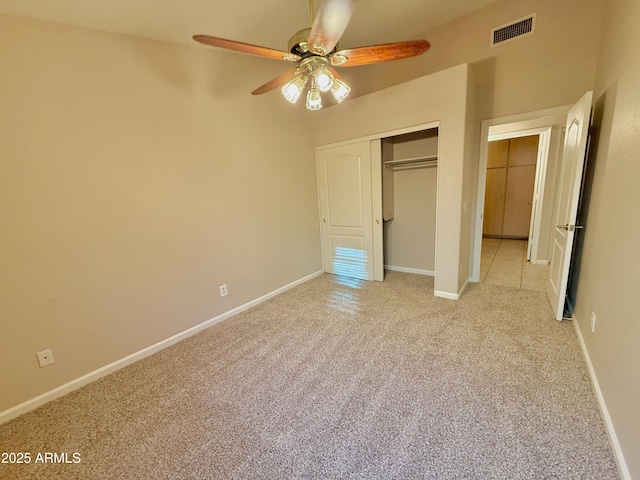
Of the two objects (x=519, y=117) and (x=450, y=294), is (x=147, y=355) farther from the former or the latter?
(x=519, y=117)

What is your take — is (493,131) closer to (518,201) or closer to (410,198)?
(410,198)

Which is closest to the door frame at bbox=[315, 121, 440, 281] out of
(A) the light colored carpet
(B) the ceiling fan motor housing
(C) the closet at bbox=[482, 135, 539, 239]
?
(A) the light colored carpet

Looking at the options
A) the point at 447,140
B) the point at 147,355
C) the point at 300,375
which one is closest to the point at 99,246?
the point at 147,355

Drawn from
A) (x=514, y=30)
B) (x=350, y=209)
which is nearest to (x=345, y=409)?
(x=350, y=209)

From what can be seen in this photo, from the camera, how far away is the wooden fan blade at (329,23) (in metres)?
0.99

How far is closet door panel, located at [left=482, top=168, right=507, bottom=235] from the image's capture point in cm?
596

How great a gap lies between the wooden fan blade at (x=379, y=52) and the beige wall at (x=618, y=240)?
46.5 inches

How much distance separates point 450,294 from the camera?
2.97 m

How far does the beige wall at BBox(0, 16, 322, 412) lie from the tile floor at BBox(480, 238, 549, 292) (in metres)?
3.32

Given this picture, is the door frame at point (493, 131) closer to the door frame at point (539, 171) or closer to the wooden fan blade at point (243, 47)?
the door frame at point (539, 171)

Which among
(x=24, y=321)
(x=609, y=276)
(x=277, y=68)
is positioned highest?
(x=277, y=68)

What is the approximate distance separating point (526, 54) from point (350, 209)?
2.49 meters

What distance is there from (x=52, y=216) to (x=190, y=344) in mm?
1470

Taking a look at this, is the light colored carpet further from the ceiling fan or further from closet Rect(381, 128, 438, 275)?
the ceiling fan
